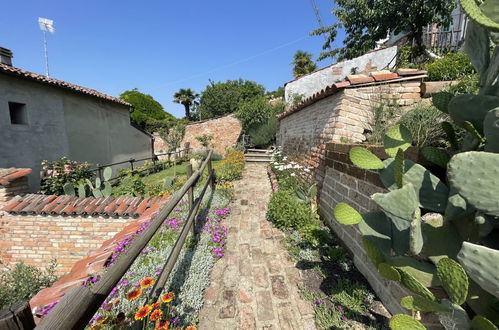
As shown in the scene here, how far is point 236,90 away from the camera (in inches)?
1213

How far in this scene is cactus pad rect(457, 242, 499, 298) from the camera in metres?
0.74

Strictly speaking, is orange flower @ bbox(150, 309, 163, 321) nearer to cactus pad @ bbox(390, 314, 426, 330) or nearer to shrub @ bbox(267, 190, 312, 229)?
cactus pad @ bbox(390, 314, 426, 330)

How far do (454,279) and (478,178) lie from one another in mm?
449

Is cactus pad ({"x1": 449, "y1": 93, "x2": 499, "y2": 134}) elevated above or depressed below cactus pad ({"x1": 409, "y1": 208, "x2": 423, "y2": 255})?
above

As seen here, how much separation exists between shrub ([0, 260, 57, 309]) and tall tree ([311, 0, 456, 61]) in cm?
1332

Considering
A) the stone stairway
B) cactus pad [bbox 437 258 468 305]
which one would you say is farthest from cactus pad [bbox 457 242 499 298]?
the stone stairway

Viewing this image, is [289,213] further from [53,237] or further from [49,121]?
[49,121]

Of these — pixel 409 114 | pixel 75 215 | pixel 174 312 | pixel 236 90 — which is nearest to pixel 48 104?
pixel 75 215

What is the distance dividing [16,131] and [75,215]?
271 inches

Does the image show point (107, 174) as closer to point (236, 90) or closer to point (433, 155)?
point (433, 155)

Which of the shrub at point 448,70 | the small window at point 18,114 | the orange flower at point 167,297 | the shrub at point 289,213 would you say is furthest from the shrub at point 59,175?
the shrub at point 448,70

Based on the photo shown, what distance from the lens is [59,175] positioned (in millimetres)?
6949

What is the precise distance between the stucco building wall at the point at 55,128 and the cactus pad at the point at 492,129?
11552 mm

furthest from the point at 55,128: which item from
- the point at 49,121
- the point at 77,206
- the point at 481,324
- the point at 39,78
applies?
the point at 481,324
